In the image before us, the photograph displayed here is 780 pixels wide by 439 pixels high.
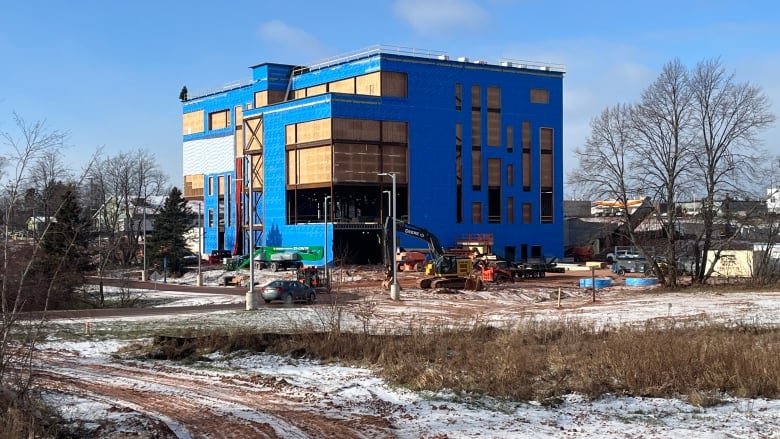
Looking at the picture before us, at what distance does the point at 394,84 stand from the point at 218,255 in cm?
2860

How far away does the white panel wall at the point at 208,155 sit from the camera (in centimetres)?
10000

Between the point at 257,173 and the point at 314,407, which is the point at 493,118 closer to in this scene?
the point at 257,173

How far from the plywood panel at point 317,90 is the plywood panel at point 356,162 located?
12233 mm

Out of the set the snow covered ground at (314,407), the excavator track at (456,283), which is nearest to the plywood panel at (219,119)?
the excavator track at (456,283)

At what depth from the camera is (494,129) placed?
285 ft

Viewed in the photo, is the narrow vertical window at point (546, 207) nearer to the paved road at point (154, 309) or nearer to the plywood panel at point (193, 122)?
the paved road at point (154, 309)

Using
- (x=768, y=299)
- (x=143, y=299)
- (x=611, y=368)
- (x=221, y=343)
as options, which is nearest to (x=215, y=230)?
(x=143, y=299)

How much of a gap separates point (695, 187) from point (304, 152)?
137 ft

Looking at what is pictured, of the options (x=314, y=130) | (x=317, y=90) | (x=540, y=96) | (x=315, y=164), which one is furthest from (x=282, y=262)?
(x=540, y=96)

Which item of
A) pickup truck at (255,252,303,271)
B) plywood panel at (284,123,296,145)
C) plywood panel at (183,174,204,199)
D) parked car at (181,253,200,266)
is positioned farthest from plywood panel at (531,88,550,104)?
plywood panel at (183,174,204,199)

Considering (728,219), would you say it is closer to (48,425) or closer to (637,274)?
(637,274)

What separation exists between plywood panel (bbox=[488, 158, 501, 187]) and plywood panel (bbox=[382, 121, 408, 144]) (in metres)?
10.7

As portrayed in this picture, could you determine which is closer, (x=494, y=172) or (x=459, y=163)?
(x=459, y=163)

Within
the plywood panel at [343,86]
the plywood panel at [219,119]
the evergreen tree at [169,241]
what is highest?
the plywood panel at [343,86]
